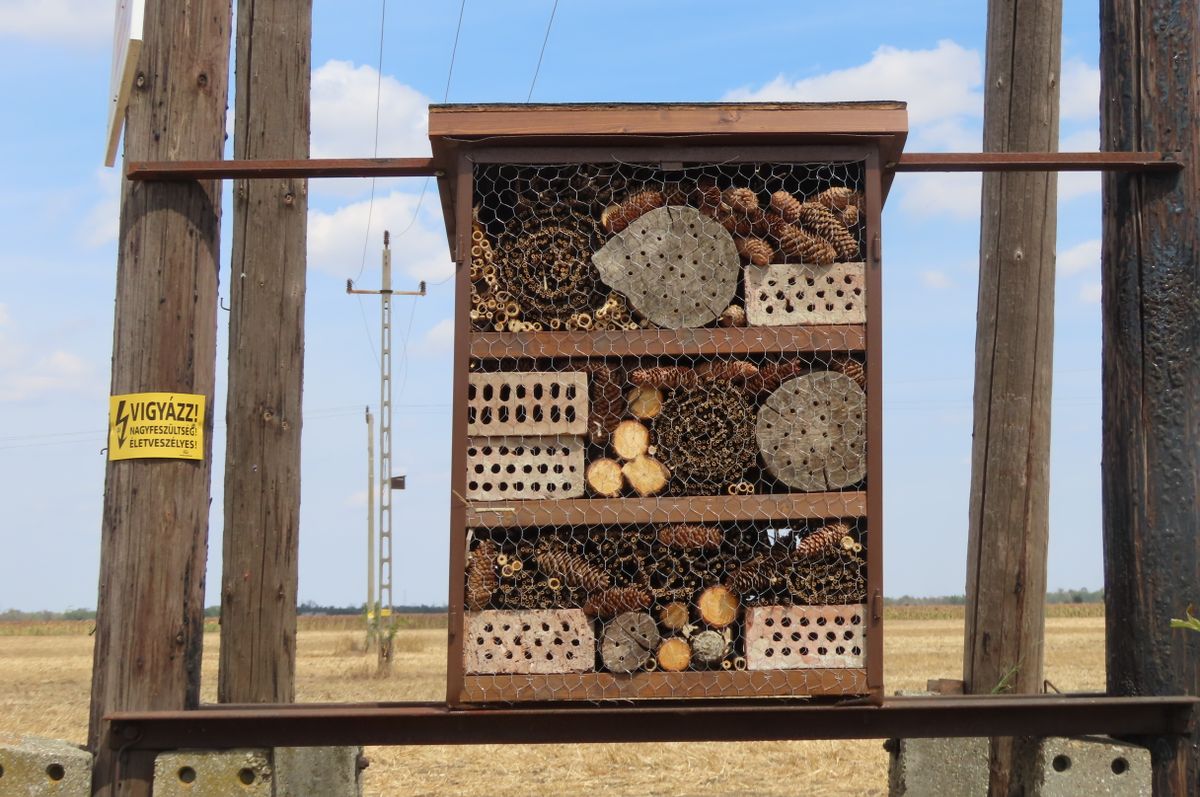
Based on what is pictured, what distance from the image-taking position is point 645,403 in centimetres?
455

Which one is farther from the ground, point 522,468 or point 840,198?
point 840,198

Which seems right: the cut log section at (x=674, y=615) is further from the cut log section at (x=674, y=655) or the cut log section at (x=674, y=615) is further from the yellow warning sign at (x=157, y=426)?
the yellow warning sign at (x=157, y=426)

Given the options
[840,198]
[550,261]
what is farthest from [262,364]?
[840,198]

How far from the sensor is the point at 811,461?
4.46m

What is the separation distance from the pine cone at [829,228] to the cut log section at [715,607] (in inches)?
45.4

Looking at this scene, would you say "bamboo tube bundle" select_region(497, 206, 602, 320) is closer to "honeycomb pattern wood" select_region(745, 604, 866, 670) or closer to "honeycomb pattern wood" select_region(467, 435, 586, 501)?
"honeycomb pattern wood" select_region(467, 435, 586, 501)

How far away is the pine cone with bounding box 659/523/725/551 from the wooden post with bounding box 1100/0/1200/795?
156 centimetres

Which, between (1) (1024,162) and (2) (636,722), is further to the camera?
(1) (1024,162)

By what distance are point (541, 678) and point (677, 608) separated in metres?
0.48

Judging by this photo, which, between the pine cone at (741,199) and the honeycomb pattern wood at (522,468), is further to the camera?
the pine cone at (741,199)

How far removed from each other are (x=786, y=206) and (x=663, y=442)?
0.86 metres

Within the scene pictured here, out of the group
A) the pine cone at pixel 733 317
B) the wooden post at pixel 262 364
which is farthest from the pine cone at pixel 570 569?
the wooden post at pixel 262 364

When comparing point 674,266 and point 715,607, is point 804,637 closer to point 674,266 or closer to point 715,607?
point 715,607

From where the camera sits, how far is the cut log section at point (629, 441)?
450 cm
